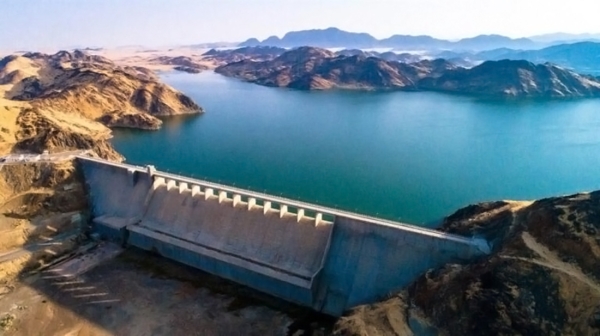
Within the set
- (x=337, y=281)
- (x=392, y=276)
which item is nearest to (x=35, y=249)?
(x=337, y=281)

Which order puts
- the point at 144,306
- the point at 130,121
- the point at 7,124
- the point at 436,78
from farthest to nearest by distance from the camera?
the point at 436,78 < the point at 130,121 < the point at 7,124 < the point at 144,306

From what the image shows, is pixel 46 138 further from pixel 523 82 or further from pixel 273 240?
pixel 523 82

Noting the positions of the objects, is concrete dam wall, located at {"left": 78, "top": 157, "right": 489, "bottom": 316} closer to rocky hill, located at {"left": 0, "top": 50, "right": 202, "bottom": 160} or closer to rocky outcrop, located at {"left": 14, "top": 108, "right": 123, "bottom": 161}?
rocky outcrop, located at {"left": 14, "top": 108, "right": 123, "bottom": 161}

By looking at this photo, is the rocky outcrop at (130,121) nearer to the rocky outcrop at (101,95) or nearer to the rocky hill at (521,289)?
the rocky outcrop at (101,95)

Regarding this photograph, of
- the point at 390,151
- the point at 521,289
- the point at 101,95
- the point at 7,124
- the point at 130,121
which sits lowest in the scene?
the point at 130,121

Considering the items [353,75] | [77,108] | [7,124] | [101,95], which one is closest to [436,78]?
[353,75]

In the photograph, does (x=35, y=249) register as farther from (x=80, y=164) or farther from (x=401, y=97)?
(x=401, y=97)
